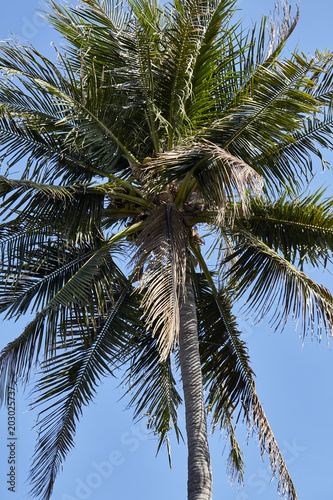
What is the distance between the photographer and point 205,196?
7484mm

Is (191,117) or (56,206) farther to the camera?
(191,117)

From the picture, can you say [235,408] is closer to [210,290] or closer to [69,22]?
[210,290]

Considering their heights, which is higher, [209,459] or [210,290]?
[210,290]

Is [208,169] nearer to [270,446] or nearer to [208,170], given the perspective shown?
[208,170]

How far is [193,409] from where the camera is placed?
7414 mm

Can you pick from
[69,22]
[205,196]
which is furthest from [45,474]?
[69,22]

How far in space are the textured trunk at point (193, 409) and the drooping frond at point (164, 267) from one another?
0.32 meters

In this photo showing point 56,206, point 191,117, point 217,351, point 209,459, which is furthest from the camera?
point 217,351

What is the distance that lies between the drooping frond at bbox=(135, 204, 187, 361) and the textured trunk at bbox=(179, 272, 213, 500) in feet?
1.06

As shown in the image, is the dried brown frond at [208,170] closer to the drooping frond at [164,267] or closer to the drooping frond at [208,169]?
the drooping frond at [208,169]

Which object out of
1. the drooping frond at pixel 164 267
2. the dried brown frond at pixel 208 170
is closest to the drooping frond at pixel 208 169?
the dried brown frond at pixel 208 170

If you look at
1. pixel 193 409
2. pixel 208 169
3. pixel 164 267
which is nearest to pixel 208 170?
pixel 208 169

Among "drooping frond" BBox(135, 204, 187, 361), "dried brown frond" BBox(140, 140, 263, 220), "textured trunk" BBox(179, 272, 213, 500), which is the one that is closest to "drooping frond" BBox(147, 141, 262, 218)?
"dried brown frond" BBox(140, 140, 263, 220)

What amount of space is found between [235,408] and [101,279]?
2.41 metres
